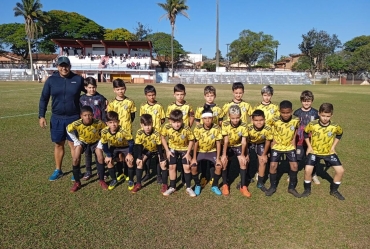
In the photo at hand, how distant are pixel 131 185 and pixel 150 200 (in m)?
0.61

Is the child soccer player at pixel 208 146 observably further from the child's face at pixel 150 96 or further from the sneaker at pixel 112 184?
the sneaker at pixel 112 184

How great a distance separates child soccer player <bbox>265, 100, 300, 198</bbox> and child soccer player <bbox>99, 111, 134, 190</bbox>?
2.42 metres

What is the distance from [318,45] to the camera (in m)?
67.7

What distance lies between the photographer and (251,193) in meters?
4.73

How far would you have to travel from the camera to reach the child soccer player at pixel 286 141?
464 cm

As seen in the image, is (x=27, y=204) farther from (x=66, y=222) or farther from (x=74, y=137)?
(x=74, y=137)

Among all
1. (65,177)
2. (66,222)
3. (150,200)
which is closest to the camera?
(66,222)

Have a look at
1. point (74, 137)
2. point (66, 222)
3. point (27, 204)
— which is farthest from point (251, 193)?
point (27, 204)

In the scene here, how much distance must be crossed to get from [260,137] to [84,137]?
3.07m

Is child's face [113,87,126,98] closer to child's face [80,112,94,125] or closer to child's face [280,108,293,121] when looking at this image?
child's face [80,112,94,125]

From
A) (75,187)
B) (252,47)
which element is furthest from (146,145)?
(252,47)

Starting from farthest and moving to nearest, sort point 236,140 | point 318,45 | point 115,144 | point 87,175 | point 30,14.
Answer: point 318,45, point 30,14, point 87,175, point 115,144, point 236,140

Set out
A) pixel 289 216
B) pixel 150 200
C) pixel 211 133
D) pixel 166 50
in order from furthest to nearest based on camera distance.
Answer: pixel 166 50 < pixel 211 133 < pixel 150 200 < pixel 289 216

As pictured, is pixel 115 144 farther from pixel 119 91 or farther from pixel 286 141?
pixel 286 141
